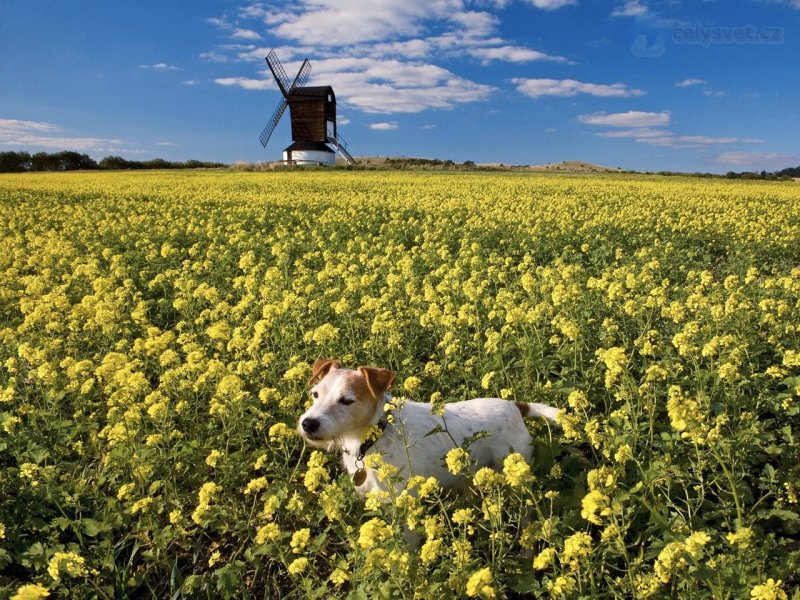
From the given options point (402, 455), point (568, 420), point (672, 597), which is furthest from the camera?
point (402, 455)

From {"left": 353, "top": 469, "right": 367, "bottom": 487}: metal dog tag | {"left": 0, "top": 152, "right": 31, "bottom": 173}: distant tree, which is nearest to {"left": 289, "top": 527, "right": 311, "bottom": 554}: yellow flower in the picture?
{"left": 353, "top": 469, "right": 367, "bottom": 487}: metal dog tag

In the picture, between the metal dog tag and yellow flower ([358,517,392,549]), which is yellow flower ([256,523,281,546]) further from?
→ the metal dog tag

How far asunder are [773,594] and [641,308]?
3717 millimetres

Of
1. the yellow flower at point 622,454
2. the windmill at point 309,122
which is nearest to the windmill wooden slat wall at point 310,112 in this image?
the windmill at point 309,122

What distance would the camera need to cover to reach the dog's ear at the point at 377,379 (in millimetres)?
3285

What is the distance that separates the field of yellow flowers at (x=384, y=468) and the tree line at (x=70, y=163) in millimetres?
58246

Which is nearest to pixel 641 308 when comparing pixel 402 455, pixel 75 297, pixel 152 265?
pixel 402 455

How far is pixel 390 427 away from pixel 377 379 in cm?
37

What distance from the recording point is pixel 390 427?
3.46m

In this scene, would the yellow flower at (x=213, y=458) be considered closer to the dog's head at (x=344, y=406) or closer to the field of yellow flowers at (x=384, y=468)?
the field of yellow flowers at (x=384, y=468)

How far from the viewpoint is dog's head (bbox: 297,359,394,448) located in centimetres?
318

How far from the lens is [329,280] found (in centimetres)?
780

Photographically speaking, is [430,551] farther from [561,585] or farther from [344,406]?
[344,406]

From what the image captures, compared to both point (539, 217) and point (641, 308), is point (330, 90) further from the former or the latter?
point (641, 308)
